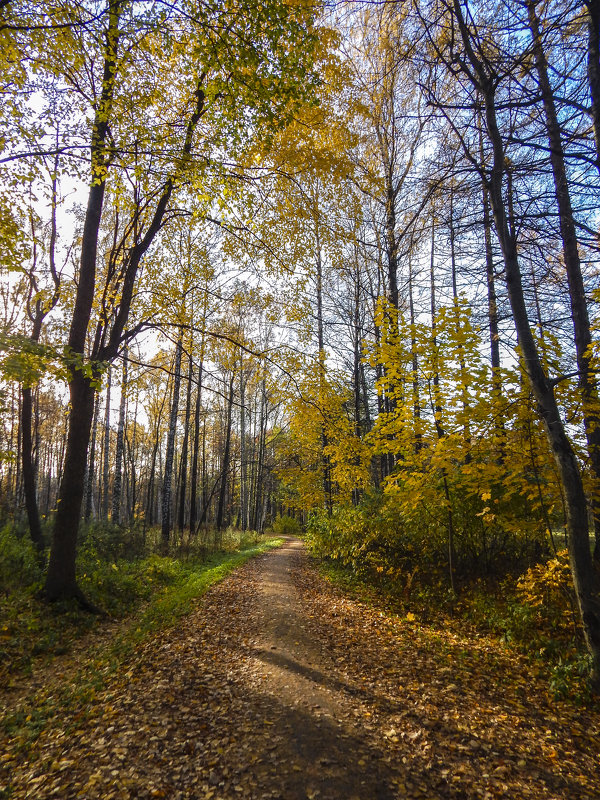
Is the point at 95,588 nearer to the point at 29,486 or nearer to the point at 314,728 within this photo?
the point at 29,486

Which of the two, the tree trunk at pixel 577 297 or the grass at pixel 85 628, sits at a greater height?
the tree trunk at pixel 577 297

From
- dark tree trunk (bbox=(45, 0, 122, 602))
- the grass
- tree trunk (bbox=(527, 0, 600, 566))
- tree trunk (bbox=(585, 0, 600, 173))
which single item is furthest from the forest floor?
tree trunk (bbox=(585, 0, 600, 173))

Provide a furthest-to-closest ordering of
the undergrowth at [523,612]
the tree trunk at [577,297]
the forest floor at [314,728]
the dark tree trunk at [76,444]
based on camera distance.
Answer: the dark tree trunk at [76,444] → the tree trunk at [577,297] → the undergrowth at [523,612] → the forest floor at [314,728]

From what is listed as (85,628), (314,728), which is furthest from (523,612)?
(85,628)

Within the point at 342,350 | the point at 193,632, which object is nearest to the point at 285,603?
the point at 193,632

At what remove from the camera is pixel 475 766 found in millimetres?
3016

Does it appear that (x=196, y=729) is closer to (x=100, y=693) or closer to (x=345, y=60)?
(x=100, y=693)

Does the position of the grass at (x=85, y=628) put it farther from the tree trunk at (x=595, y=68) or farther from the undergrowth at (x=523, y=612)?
the tree trunk at (x=595, y=68)

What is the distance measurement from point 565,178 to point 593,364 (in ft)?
10.4

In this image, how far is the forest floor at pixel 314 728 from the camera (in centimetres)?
281

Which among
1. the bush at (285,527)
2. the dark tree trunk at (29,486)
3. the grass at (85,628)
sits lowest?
the bush at (285,527)

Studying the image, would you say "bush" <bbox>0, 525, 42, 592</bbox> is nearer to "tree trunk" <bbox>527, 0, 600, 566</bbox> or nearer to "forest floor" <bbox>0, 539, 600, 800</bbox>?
"forest floor" <bbox>0, 539, 600, 800</bbox>

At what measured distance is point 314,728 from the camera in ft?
11.2

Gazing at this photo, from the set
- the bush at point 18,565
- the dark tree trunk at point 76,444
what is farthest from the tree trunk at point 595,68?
the bush at point 18,565
